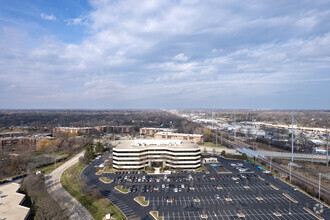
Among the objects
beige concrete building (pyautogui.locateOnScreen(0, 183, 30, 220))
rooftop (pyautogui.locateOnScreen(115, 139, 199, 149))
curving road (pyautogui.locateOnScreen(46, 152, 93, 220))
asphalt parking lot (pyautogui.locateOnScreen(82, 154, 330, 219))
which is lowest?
curving road (pyautogui.locateOnScreen(46, 152, 93, 220))

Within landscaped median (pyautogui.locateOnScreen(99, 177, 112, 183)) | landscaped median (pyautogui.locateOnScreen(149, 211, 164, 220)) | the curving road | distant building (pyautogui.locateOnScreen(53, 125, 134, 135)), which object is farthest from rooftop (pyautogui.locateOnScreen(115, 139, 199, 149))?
distant building (pyautogui.locateOnScreen(53, 125, 134, 135))

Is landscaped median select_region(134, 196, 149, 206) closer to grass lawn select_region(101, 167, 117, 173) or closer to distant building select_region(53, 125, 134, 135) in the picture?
grass lawn select_region(101, 167, 117, 173)

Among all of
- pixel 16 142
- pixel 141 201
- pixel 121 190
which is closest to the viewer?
pixel 141 201

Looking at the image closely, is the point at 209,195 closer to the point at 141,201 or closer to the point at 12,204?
the point at 141,201

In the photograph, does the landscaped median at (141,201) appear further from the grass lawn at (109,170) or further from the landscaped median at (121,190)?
the grass lawn at (109,170)

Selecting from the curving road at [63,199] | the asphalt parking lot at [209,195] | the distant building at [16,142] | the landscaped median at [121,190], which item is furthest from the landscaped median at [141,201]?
the distant building at [16,142]

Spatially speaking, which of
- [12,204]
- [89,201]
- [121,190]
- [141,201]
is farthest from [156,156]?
[12,204]
